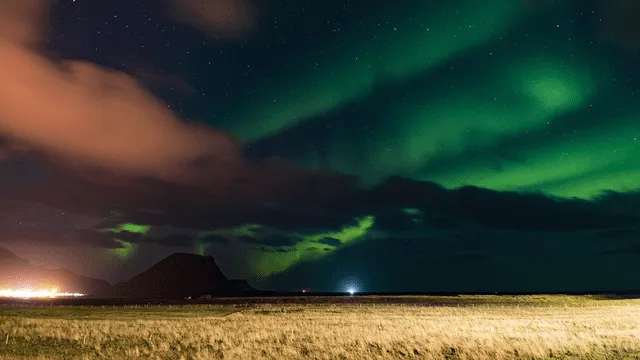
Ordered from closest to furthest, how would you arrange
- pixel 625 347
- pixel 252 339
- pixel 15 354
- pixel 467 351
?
pixel 15 354 < pixel 467 351 < pixel 625 347 < pixel 252 339

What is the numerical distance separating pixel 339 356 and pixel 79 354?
11.2m

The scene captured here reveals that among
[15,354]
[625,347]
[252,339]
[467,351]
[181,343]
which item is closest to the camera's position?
[15,354]

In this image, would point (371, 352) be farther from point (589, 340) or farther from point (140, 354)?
point (589, 340)

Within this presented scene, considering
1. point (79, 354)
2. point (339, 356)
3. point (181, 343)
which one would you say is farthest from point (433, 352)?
point (79, 354)

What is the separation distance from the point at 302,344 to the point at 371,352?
431 cm

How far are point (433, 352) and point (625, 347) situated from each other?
972cm

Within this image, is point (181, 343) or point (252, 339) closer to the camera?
point (181, 343)

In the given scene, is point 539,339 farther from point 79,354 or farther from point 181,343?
point 79,354

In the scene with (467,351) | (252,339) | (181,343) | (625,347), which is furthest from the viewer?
A: (252,339)

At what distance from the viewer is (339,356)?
2045cm

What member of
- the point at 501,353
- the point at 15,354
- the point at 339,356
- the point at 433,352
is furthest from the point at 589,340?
the point at 15,354

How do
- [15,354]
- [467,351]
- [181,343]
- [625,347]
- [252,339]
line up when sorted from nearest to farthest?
[15,354]
[467,351]
[625,347]
[181,343]
[252,339]

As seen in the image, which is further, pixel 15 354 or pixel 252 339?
pixel 252 339

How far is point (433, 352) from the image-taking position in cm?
2131
